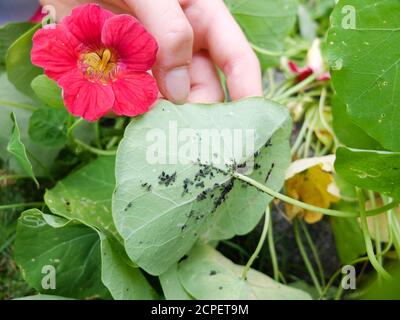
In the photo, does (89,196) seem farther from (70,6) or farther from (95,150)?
(70,6)

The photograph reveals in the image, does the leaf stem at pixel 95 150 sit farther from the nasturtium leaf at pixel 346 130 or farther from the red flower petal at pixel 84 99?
the nasturtium leaf at pixel 346 130

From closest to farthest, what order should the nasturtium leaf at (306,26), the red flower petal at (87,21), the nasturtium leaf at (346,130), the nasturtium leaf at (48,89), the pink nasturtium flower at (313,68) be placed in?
1. the red flower petal at (87,21)
2. the nasturtium leaf at (48,89)
3. the nasturtium leaf at (346,130)
4. the pink nasturtium flower at (313,68)
5. the nasturtium leaf at (306,26)

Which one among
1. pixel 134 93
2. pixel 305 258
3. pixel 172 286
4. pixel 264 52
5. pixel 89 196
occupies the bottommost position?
pixel 305 258

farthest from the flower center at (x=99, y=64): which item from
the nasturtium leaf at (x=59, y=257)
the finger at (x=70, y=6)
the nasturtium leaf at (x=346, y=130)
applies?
the nasturtium leaf at (x=346, y=130)

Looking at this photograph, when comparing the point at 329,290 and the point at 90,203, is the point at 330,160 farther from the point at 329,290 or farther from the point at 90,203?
the point at 90,203

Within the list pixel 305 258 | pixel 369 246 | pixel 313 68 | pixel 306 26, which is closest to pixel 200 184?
pixel 369 246
